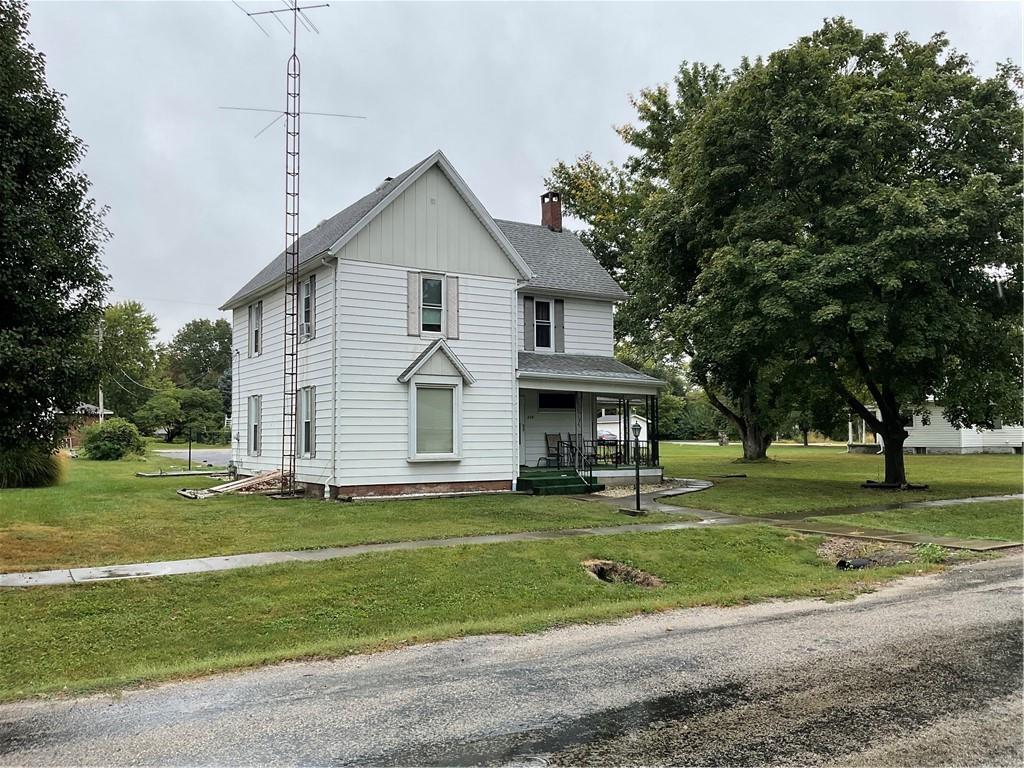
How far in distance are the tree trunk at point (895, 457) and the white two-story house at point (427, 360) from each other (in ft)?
21.4

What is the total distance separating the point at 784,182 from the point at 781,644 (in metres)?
16.1

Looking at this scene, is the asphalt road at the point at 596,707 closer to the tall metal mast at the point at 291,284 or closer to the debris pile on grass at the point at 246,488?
the tall metal mast at the point at 291,284

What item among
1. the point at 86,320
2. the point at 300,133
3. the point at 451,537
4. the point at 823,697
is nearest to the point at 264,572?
the point at 451,537

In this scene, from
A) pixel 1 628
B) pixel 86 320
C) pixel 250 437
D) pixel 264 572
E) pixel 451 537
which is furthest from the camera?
pixel 250 437

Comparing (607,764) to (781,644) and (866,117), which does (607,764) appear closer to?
(781,644)

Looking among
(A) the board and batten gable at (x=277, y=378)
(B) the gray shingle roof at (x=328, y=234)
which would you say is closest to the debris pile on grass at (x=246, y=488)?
(A) the board and batten gable at (x=277, y=378)

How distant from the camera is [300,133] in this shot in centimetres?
1855

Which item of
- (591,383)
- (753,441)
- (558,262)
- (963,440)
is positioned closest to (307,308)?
(591,383)

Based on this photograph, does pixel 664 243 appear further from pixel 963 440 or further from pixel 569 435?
pixel 963 440

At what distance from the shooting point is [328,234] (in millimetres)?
19641

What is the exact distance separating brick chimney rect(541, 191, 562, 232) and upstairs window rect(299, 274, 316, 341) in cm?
937

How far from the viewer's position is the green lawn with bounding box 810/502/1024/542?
13000mm

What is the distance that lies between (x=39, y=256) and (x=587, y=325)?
15.3 m

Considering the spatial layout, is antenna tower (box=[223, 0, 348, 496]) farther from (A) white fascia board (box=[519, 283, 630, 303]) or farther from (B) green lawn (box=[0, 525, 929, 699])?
(B) green lawn (box=[0, 525, 929, 699])
